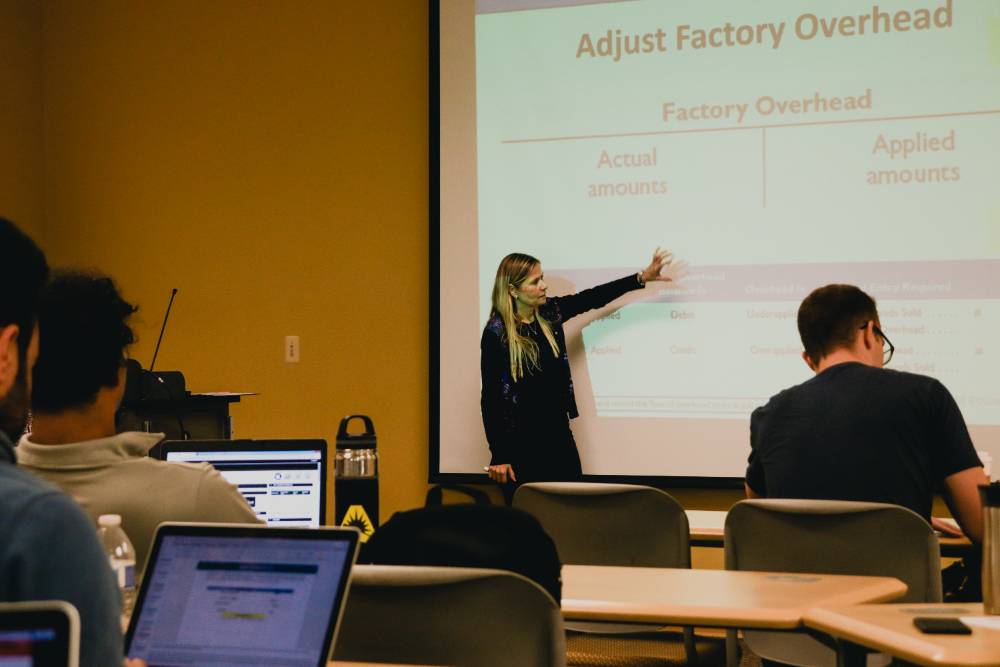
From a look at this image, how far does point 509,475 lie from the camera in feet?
15.1

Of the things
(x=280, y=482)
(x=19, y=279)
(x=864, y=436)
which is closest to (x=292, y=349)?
(x=280, y=482)

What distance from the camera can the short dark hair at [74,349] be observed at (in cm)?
165

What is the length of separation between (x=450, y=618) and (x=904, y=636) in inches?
29.4

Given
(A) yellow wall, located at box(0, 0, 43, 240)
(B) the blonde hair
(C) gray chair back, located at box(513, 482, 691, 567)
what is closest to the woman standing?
(B) the blonde hair

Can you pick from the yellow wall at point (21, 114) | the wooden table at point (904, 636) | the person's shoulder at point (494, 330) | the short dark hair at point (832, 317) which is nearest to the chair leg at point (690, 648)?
the short dark hair at point (832, 317)

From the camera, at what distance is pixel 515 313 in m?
4.64

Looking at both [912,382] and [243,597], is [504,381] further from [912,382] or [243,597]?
[243,597]

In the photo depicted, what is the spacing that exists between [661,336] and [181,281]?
8.08 feet

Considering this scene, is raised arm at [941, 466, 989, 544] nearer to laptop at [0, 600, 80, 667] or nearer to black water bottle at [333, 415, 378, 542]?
black water bottle at [333, 415, 378, 542]

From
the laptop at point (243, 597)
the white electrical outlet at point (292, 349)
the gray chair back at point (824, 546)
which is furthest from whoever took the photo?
the white electrical outlet at point (292, 349)

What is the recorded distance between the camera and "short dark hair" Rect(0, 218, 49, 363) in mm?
873

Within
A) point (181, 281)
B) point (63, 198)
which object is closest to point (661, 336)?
point (181, 281)

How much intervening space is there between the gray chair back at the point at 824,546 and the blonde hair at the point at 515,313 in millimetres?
1902

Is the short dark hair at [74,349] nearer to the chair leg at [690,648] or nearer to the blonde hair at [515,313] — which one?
the chair leg at [690,648]
